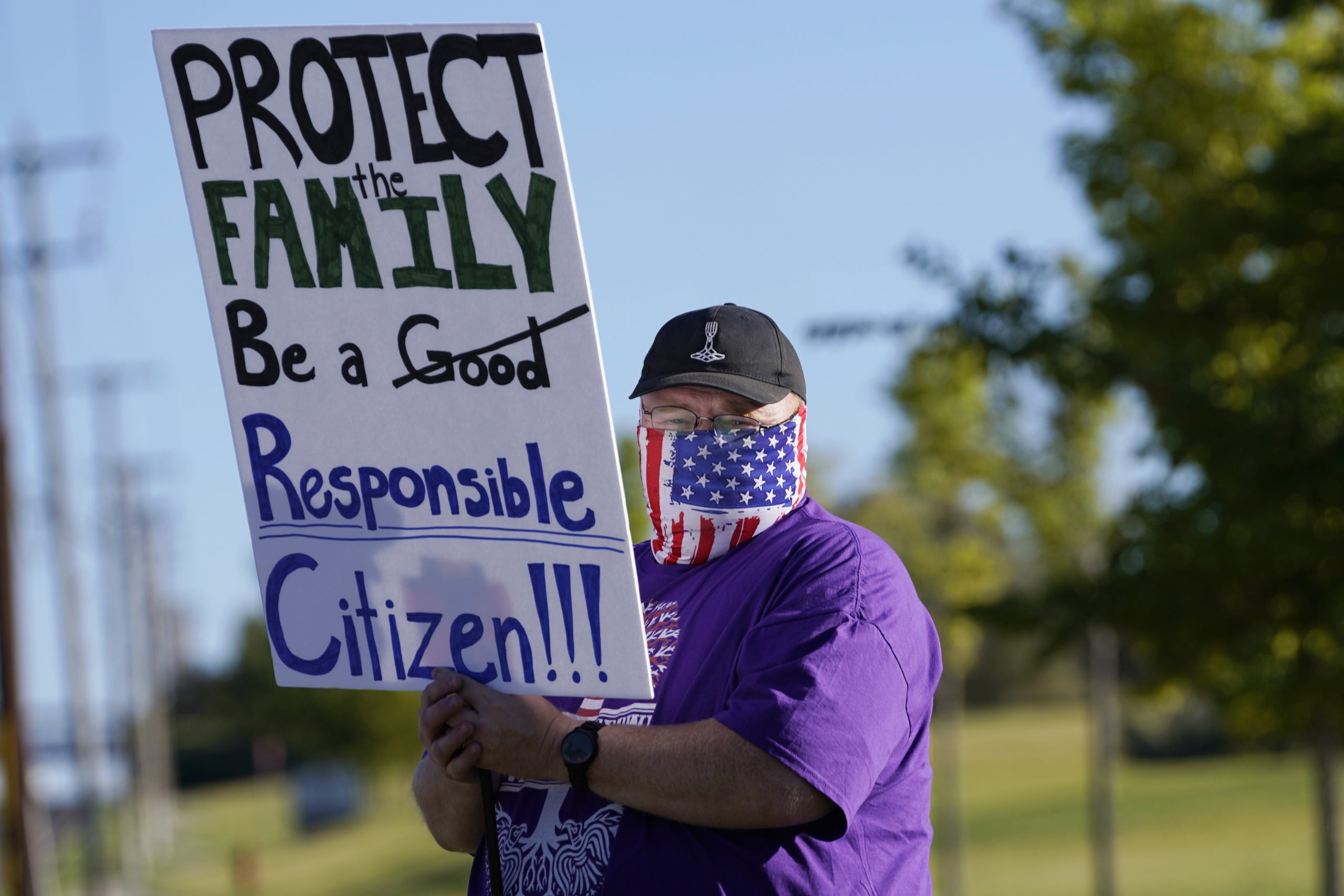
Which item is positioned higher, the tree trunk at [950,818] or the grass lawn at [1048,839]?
the tree trunk at [950,818]

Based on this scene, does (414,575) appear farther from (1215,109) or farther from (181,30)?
(1215,109)

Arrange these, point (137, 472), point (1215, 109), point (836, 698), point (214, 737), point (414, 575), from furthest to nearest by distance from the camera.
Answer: point (214, 737), point (137, 472), point (1215, 109), point (414, 575), point (836, 698)

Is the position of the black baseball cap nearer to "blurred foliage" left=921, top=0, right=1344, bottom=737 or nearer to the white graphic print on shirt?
the white graphic print on shirt

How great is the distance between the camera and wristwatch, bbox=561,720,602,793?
2.77 meters

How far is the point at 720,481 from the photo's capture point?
3.07 meters

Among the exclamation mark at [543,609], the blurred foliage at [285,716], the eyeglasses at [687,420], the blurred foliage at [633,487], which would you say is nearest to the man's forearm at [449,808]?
the exclamation mark at [543,609]

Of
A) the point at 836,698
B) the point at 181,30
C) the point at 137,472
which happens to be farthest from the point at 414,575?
the point at 137,472

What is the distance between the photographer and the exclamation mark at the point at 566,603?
294cm

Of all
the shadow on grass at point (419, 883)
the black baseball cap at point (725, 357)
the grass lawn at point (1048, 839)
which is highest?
the black baseball cap at point (725, 357)

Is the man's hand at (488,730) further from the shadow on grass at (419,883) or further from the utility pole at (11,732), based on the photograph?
the shadow on grass at (419,883)

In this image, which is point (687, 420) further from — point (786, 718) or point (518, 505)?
point (786, 718)

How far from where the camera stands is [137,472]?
2201 inches

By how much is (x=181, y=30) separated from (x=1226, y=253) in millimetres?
8069

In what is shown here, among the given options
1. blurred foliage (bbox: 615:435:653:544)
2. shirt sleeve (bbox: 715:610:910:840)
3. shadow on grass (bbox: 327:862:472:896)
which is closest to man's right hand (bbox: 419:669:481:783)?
shirt sleeve (bbox: 715:610:910:840)
